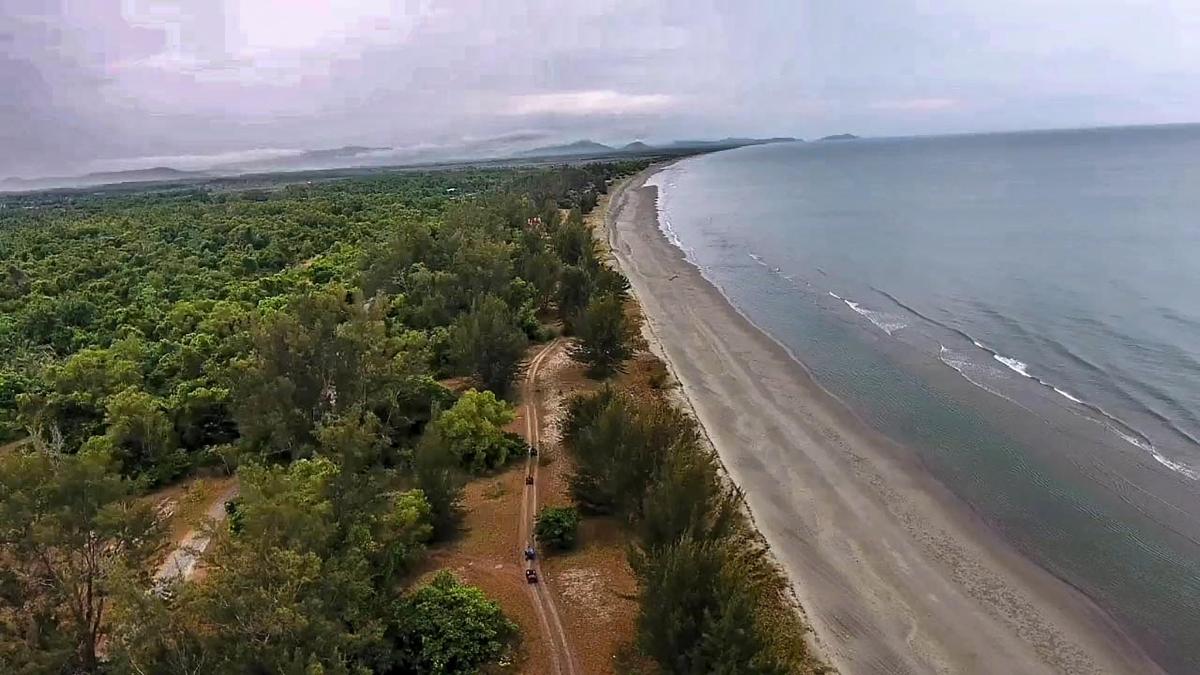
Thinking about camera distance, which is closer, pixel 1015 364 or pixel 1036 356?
pixel 1015 364

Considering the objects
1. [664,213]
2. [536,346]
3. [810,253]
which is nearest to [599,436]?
[536,346]

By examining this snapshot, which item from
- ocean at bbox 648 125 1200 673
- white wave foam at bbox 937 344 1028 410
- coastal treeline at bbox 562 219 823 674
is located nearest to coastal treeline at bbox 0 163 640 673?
coastal treeline at bbox 562 219 823 674

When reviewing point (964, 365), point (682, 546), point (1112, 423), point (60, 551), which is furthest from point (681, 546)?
point (964, 365)

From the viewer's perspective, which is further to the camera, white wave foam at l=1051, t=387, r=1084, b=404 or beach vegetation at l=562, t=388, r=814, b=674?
white wave foam at l=1051, t=387, r=1084, b=404

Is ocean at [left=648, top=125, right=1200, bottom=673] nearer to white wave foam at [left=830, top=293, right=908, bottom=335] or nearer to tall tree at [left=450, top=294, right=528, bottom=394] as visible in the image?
white wave foam at [left=830, top=293, right=908, bottom=335]

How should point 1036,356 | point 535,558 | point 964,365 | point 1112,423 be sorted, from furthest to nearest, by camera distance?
1. point 1036,356
2. point 964,365
3. point 1112,423
4. point 535,558

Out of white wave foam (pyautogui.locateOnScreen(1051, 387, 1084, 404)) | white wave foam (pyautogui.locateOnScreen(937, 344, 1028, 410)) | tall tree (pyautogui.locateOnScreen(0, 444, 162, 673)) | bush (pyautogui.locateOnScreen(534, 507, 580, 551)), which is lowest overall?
bush (pyautogui.locateOnScreen(534, 507, 580, 551))

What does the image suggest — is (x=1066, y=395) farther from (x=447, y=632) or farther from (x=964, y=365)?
(x=447, y=632)
